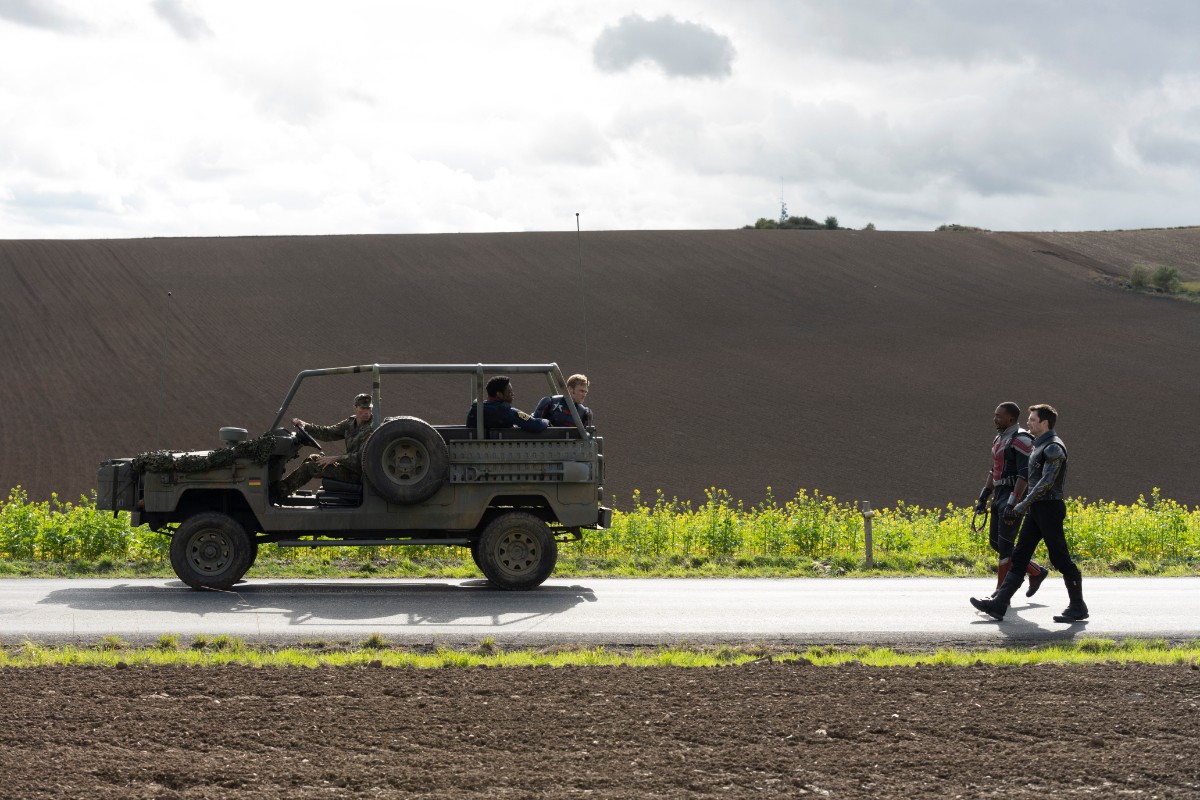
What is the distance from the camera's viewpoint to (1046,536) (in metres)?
10.2

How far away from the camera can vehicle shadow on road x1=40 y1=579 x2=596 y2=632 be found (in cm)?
1033

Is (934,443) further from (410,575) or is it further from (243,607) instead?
(243,607)

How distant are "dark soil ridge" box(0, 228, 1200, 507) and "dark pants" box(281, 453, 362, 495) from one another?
16295 millimetres

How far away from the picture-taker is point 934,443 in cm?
3975

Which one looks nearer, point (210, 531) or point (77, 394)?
point (210, 531)

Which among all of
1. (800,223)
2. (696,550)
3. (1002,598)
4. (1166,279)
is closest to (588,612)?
(1002,598)

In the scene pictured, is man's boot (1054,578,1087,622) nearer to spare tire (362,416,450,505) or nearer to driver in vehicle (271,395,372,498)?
spare tire (362,416,450,505)

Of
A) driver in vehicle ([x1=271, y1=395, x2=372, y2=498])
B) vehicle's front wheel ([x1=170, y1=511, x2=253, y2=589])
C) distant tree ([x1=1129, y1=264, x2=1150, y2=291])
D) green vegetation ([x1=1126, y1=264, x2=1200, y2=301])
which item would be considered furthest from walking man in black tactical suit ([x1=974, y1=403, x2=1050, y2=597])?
distant tree ([x1=1129, y1=264, x2=1150, y2=291])

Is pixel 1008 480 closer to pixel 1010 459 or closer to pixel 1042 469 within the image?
pixel 1010 459

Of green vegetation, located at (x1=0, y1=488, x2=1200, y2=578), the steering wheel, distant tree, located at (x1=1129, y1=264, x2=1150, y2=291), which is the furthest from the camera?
distant tree, located at (x1=1129, y1=264, x2=1150, y2=291)

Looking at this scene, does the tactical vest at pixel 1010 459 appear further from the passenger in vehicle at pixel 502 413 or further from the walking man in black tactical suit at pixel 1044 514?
the passenger in vehicle at pixel 502 413

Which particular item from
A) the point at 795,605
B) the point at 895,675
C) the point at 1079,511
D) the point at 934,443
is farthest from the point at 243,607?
the point at 934,443

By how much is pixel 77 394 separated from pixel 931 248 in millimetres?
47880

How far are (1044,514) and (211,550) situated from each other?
7.87m
